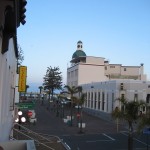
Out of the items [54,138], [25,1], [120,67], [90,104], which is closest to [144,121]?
[54,138]

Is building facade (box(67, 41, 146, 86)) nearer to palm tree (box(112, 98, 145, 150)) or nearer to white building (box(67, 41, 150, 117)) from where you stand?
white building (box(67, 41, 150, 117))

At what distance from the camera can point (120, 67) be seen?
106m

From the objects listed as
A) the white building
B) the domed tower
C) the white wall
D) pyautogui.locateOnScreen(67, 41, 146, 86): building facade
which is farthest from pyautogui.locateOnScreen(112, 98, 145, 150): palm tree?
the domed tower

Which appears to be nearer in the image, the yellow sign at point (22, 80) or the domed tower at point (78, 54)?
the yellow sign at point (22, 80)

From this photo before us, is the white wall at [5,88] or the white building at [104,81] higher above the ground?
the white building at [104,81]

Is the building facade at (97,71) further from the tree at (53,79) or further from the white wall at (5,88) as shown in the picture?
the white wall at (5,88)

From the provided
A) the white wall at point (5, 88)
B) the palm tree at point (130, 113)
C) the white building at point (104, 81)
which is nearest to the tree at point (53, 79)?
the white building at point (104, 81)

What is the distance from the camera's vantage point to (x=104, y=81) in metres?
69.4

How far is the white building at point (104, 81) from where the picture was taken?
60.7 m

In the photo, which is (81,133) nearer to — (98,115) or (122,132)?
(122,132)

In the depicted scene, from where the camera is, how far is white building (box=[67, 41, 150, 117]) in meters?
60.7

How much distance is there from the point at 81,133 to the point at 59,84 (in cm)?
6852

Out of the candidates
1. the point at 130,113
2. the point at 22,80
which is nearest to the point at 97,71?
the point at 130,113

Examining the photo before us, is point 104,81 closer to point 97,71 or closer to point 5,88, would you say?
point 97,71
